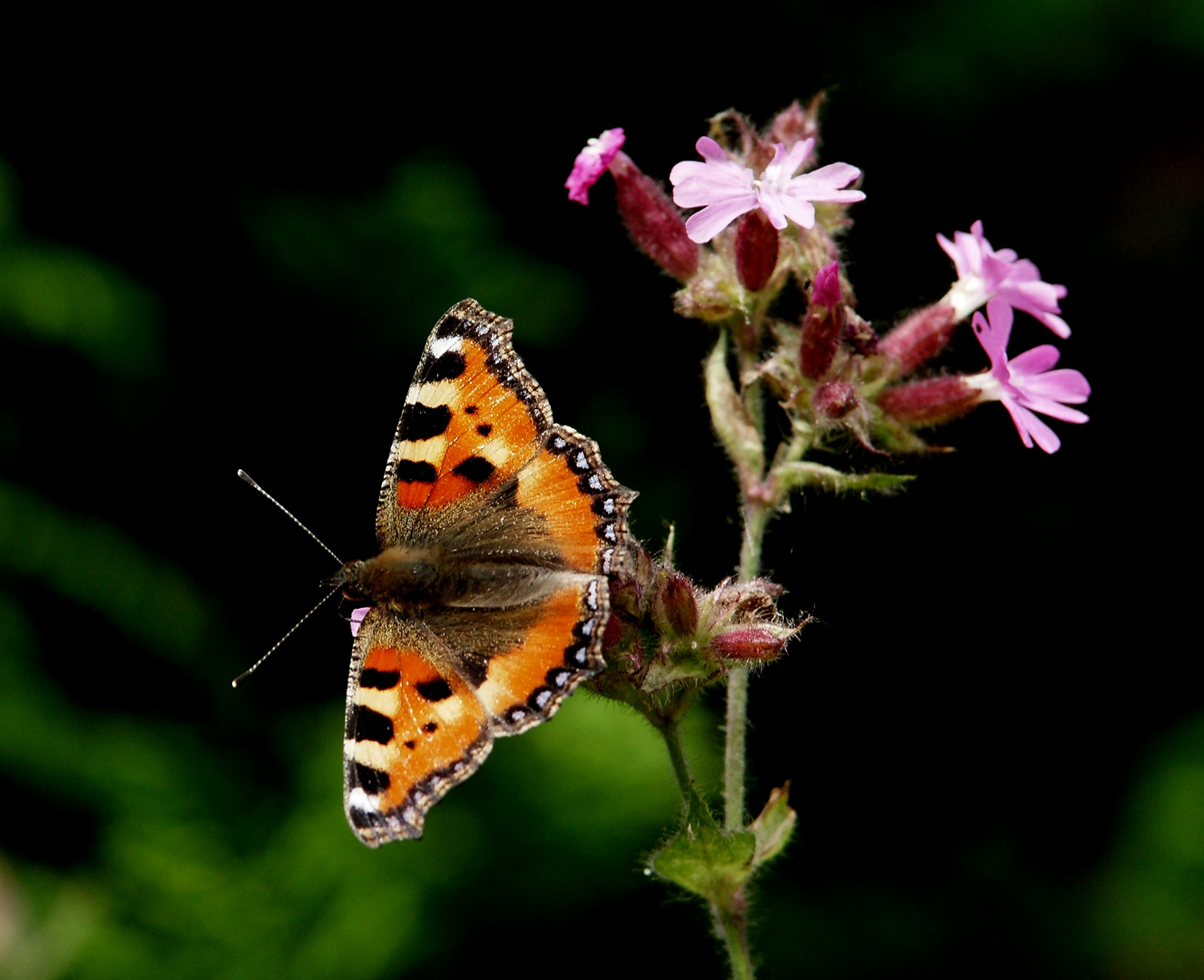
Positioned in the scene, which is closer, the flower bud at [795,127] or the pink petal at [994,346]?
the pink petal at [994,346]


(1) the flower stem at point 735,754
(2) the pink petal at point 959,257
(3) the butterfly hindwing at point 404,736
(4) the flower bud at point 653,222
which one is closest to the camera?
(3) the butterfly hindwing at point 404,736

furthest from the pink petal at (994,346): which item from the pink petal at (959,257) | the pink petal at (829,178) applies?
the pink petal at (829,178)

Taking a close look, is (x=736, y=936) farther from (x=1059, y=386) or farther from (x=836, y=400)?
(x=1059, y=386)

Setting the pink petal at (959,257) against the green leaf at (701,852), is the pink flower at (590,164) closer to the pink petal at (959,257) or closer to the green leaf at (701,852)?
the pink petal at (959,257)

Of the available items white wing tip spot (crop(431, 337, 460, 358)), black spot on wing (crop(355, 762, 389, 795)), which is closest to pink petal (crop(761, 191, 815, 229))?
white wing tip spot (crop(431, 337, 460, 358))

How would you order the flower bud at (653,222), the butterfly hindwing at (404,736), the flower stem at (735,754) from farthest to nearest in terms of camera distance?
the flower bud at (653,222)
the flower stem at (735,754)
the butterfly hindwing at (404,736)

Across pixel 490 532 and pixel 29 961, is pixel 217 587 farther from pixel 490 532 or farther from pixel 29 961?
pixel 490 532
